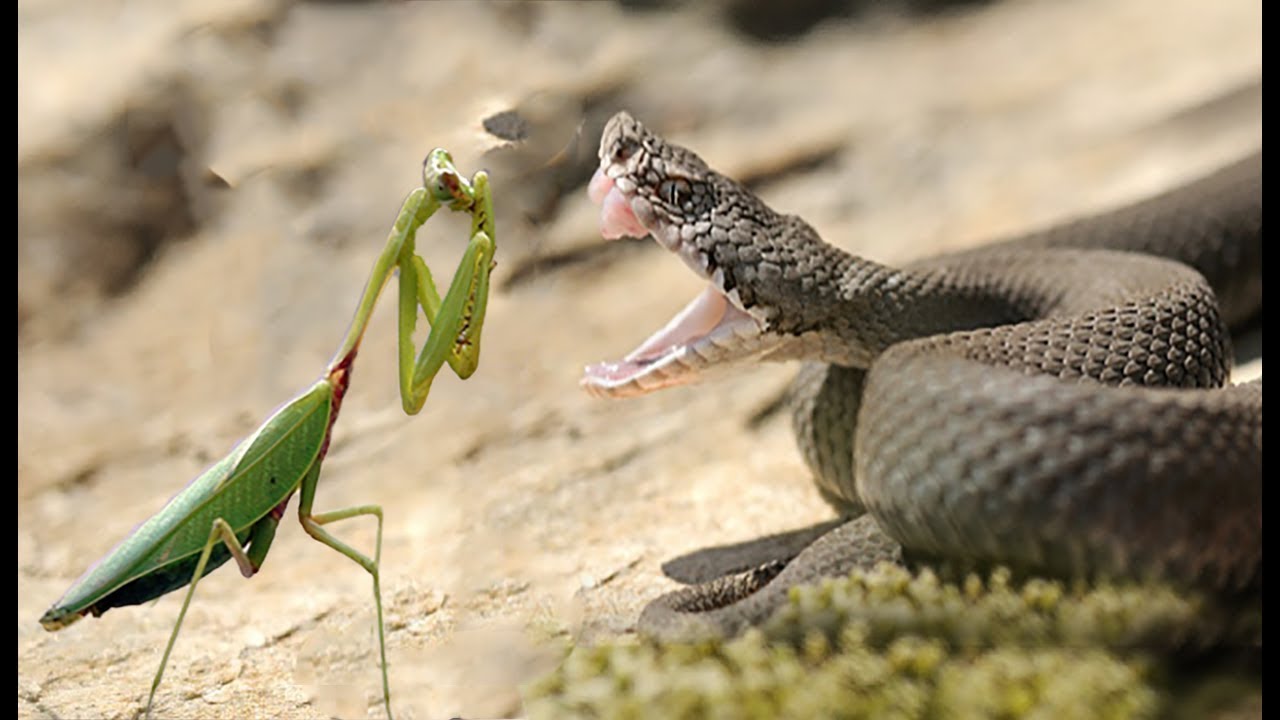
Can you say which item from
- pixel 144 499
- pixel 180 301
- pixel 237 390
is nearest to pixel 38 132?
Answer: pixel 180 301

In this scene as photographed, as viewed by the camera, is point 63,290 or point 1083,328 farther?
point 63,290

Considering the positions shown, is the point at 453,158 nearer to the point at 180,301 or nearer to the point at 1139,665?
the point at 1139,665

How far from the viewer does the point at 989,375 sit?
2980 mm

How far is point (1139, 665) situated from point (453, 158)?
2220 millimetres

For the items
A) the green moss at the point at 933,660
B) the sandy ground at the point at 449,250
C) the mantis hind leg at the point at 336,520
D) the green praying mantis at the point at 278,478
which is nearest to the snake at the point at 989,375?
the green moss at the point at 933,660

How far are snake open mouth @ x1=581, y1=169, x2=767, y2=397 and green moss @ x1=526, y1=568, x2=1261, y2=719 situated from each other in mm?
1468

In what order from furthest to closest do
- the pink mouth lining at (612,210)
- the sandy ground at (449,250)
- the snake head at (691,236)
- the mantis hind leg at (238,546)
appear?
1. the pink mouth lining at (612,210)
2. the snake head at (691,236)
3. the sandy ground at (449,250)
4. the mantis hind leg at (238,546)

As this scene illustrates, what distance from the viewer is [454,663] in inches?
123

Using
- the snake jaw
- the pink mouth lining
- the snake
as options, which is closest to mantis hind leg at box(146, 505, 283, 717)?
the snake

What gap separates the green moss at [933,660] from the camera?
2293mm

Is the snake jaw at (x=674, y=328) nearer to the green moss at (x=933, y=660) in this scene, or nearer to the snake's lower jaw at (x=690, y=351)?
the snake's lower jaw at (x=690, y=351)

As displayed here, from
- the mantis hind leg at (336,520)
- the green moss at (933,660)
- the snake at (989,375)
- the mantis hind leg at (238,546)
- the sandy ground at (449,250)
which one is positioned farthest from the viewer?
the sandy ground at (449,250)

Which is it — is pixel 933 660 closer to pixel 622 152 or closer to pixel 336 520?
pixel 336 520
